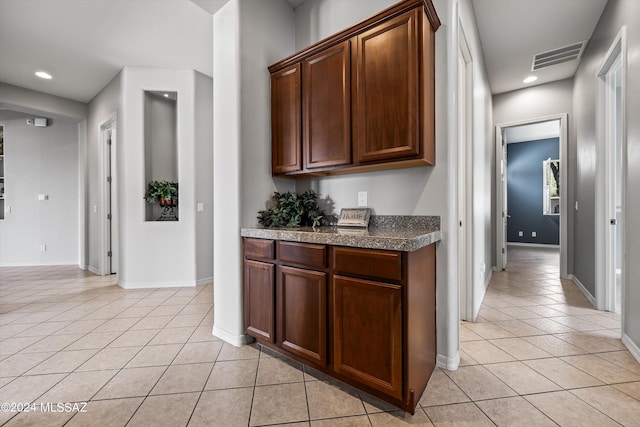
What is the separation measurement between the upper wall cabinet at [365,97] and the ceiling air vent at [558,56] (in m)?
3.03

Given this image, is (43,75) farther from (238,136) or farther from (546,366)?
(546,366)

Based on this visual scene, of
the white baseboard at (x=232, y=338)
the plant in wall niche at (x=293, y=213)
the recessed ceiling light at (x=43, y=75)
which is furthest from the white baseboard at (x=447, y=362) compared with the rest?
the recessed ceiling light at (x=43, y=75)

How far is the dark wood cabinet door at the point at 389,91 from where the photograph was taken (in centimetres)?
175

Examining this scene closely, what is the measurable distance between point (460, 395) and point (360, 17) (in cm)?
267

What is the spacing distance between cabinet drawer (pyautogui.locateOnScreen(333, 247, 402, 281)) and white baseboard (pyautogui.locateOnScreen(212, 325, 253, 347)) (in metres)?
1.14

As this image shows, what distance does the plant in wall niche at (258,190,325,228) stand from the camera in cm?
233

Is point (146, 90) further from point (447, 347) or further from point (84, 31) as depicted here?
point (447, 347)

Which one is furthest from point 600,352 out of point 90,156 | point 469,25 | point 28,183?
point 28,183

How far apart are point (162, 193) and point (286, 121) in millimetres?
2517

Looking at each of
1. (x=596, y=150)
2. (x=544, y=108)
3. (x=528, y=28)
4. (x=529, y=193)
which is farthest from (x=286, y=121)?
(x=529, y=193)

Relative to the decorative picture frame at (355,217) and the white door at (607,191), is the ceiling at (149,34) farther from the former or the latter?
the decorative picture frame at (355,217)

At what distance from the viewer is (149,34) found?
3232 mm

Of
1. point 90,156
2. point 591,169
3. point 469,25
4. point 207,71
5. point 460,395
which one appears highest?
point 207,71

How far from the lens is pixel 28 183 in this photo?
5648 millimetres
